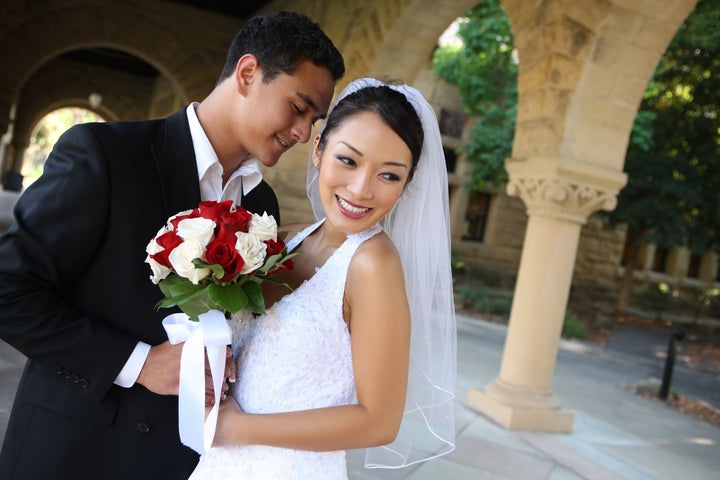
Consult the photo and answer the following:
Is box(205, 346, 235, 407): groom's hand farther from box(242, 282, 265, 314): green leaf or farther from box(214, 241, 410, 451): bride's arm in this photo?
box(242, 282, 265, 314): green leaf

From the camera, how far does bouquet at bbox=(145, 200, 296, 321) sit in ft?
4.58

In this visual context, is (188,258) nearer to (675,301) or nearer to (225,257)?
(225,257)

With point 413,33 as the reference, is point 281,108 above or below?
below

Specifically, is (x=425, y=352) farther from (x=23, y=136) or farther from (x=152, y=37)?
(x=23, y=136)

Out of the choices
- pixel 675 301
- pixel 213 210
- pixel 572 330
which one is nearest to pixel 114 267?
pixel 213 210

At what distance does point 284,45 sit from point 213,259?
84cm

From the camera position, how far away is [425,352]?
6.73 feet

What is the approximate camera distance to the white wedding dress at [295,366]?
1636mm

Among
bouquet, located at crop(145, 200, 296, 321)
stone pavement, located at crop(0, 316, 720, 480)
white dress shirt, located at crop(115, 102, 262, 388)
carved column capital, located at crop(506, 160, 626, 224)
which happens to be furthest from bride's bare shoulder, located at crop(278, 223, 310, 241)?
carved column capital, located at crop(506, 160, 626, 224)

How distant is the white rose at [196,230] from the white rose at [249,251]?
69 mm

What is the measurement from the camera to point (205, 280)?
1.45 meters

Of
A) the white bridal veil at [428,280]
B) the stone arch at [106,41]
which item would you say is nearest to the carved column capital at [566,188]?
the white bridal veil at [428,280]

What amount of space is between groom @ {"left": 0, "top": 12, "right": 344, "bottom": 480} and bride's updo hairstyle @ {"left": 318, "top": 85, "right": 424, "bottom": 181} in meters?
0.26

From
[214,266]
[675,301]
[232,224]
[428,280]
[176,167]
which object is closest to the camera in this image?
[214,266]
